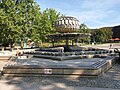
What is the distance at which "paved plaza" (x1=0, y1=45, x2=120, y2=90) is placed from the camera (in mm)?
7736

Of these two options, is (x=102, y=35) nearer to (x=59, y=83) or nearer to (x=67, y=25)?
(x=67, y=25)

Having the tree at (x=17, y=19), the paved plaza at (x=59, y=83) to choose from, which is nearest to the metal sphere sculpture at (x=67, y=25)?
the paved plaza at (x=59, y=83)

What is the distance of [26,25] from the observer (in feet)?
116

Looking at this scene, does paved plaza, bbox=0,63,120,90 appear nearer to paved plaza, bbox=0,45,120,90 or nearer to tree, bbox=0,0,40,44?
paved plaza, bbox=0,45,120,90

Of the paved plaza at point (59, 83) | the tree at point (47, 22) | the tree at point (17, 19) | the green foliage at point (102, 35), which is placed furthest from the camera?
the green foliage at point (102, 35)

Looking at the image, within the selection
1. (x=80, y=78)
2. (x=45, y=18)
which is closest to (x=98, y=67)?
(x=80, y=78)

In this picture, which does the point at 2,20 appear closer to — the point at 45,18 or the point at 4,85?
the point at 45,18

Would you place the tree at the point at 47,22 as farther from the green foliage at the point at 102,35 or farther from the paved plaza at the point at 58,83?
the green foliage at the point at 102,35

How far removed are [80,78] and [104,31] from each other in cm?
8189

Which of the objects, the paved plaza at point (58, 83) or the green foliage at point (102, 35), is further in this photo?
the green foliage at point (102, 35)

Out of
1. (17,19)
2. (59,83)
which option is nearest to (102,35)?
(17,19)

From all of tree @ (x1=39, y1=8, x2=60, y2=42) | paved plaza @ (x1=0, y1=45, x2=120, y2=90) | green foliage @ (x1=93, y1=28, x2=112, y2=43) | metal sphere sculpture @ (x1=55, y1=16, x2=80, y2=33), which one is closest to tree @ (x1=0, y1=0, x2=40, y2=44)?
tree @ (x1=39, y1=8, x2=60, y2=42)

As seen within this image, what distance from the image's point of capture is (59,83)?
8430mm

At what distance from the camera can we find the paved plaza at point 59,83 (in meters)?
7.74
